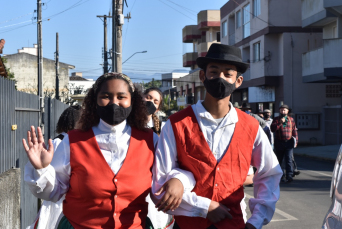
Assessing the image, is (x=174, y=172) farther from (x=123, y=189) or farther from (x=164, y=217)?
(x=164, y=217)

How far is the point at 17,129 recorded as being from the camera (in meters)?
7.07

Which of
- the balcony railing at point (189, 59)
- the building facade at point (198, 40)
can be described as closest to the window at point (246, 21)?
the building facade at point (198, 40)

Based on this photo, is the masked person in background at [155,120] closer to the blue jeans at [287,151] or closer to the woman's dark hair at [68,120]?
the woman's dark hair at [68,120]

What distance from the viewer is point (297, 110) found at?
31328 millimetres

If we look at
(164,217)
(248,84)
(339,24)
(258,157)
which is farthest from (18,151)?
(248,84)

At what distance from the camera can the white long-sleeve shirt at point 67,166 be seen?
3391mm

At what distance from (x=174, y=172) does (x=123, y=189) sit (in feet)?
1.18

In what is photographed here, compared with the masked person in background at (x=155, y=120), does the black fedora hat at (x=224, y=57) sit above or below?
above

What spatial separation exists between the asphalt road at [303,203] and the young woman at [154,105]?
2.66m

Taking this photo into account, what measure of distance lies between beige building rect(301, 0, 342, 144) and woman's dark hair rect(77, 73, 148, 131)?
21440 millimetres

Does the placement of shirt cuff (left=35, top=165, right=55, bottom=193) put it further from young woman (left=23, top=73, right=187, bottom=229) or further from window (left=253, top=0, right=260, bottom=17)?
window (left=253, top=0, right=260, bottom=17)

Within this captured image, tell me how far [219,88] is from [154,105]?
3.07 metres

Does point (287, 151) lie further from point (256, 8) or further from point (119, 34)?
point (256, 8)

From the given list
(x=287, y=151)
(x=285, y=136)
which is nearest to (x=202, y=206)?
(x=285, y=136)
